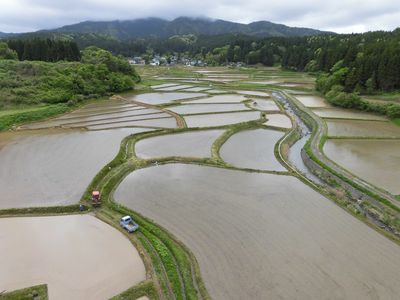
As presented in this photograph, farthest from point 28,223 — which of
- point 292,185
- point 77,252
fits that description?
point 292,185

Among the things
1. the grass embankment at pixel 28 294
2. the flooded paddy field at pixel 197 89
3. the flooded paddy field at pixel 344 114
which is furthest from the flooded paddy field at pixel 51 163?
the flooded paddy field at pixel 197 89

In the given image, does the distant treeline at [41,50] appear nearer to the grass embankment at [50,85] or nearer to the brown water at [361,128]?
the grass embankment at [50,85]

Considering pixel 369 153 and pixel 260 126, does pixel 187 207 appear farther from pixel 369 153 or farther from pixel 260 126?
pixel 260 126

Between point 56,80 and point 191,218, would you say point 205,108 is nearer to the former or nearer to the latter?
point 56,80

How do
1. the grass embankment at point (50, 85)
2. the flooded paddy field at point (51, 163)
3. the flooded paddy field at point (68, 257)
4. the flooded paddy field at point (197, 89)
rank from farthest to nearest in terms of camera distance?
the flooded paddy field at point (197, 89)
the grass embankment at point (50, 85)
the flooded paddy field at point (51, 163)
the flooded paddy field at point (68, 257)

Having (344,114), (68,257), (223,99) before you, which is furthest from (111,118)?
(344,114)

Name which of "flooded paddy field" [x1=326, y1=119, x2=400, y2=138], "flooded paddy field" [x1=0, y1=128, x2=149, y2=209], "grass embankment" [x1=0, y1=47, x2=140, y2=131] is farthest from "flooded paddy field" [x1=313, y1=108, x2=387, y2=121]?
"grass embankment" [x1=0, y1=47, x2=140, y2=131]

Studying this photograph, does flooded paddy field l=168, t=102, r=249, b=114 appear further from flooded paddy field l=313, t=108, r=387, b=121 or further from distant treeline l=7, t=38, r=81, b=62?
distant treeline l=7, t=38, r=81, b=62
